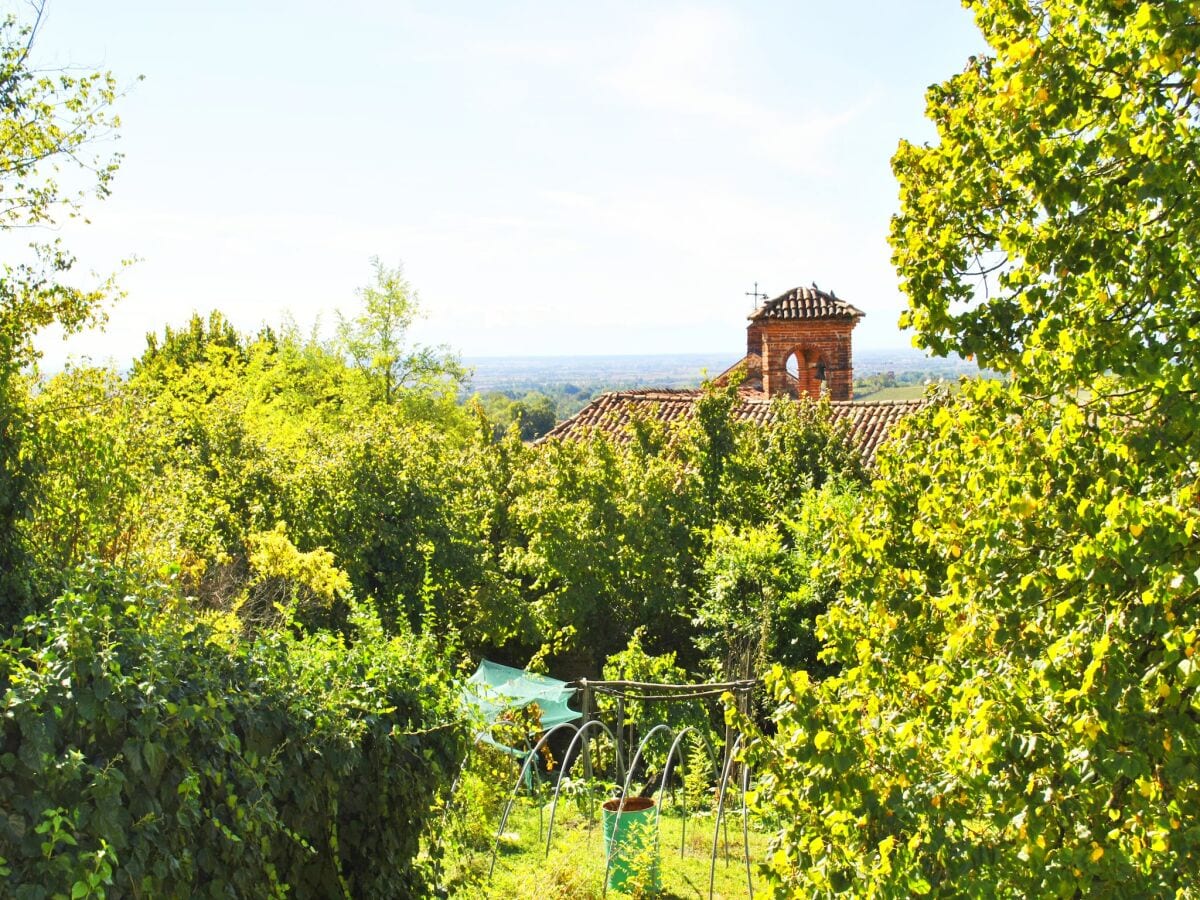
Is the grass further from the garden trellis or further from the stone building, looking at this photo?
the stone building

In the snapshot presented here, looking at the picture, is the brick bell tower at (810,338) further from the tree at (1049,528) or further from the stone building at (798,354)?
the tree at (1049,528)

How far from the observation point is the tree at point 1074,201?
397 centimetres

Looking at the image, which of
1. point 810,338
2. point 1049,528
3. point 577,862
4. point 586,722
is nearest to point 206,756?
point 1049,528

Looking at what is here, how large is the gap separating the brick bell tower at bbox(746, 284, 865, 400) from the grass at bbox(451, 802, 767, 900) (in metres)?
12.2

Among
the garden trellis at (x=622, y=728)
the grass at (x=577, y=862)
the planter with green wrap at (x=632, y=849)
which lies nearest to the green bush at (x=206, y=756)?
the grass at (x=577, y=862)

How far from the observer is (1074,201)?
15.1 feet

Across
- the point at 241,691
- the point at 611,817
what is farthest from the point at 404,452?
the point at 241,691

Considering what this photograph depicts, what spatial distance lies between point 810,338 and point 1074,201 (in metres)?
17.0

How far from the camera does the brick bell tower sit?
838 inches

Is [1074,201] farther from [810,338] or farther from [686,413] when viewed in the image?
[810,338]

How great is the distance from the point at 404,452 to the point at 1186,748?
37.8 feet

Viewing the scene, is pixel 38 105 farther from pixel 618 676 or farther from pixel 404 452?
pixel 618 676

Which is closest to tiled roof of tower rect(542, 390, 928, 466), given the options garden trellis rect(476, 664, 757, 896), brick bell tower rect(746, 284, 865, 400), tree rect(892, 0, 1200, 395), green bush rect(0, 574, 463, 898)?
brick bell tower rect(746, 284, 865, 400)

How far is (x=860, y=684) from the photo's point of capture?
5.41 meters
